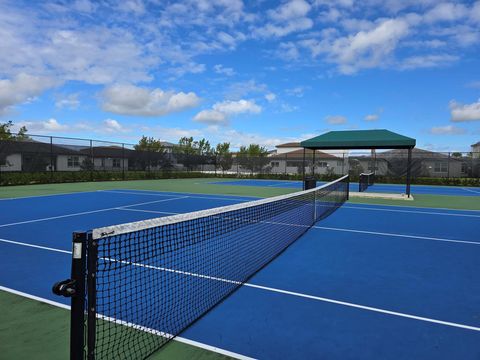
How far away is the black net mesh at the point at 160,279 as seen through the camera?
9.84 feet

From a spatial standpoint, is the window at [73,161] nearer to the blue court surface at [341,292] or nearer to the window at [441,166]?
the blue court surface at [341,292]

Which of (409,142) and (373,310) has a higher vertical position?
(409,142)

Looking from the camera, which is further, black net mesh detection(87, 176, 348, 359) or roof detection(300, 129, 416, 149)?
roof detection(300, 129, 416, 149)

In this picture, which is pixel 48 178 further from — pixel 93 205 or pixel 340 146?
pixel 340 146

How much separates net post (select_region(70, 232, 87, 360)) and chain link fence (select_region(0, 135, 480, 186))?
1870 cm

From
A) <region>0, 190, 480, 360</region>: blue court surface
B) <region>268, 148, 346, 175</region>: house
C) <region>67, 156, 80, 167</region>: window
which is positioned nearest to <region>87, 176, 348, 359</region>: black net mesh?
<region>0, 190, 480, 360</region>: blue court surface

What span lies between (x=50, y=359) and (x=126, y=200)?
1158 centimetres

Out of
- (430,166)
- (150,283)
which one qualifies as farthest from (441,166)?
(150,283)

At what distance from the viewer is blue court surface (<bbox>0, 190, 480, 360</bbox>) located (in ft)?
10.4

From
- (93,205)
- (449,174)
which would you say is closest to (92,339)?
(93,205)

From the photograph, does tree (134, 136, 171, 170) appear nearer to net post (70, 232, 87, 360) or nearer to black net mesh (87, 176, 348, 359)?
black net mesh (87, 176, 348, 359)

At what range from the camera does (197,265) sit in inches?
207

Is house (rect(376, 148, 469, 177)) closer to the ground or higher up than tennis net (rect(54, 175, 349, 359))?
higher up

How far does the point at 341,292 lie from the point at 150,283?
2397mm
